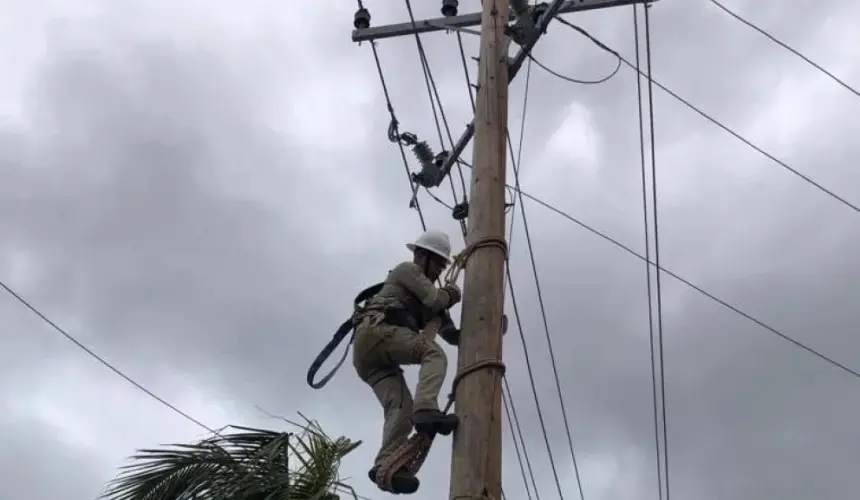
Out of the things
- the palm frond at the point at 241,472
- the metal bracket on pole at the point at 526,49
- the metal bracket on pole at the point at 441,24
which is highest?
the metal bracket on pole at the point at 441,24

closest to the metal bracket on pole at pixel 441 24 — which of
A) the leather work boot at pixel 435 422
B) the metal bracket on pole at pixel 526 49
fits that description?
the metal bracket on pole at pixel 526 49

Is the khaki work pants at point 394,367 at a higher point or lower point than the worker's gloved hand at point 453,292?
lower

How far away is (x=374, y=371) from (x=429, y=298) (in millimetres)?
498

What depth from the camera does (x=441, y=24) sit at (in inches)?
282

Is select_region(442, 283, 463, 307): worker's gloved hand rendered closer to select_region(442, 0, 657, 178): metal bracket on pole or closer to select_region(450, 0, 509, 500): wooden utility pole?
select_region(450, 0, 509, 500): wooden utility pole

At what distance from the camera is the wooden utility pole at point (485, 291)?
4277 millimetres

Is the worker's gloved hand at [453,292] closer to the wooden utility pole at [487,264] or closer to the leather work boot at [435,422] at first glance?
the wooden utility pole at [487,264]

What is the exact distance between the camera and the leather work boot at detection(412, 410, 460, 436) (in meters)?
4.46

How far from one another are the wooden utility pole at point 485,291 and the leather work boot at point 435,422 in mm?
46

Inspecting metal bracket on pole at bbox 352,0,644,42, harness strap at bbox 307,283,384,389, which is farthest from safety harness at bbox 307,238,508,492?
metal bracket on pole at bbox 352,0,644,42

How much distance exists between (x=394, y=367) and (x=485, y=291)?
29.5 inches

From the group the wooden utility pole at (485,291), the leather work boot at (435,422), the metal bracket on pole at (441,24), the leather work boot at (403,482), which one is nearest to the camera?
the wooden utility pole at (485,291)

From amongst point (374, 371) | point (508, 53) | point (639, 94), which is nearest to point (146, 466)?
point (374, 371)

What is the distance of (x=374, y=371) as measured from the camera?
5301mm
